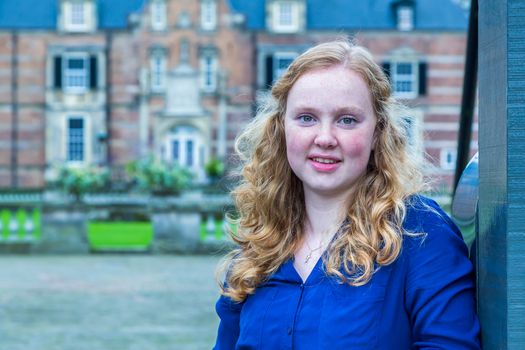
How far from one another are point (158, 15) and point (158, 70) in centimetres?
171

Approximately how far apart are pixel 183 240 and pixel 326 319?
607 inches

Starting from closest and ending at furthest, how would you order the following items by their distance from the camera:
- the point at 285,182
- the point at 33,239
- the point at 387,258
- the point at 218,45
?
the point at 387,258 → the point at 285,182 → the point at 33,239 → the point at 218,45

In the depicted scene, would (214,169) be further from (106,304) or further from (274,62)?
(106,304)

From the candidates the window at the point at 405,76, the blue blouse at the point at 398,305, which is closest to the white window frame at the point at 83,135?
the window at the point at 405,76

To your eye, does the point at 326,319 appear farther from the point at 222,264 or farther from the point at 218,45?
the point at 218,45

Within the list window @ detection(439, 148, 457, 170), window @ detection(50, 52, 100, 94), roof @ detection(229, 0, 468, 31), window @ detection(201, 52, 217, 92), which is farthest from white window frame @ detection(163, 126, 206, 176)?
window @ detection(439, 148, 457, 170)

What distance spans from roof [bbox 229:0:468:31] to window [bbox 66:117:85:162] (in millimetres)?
6037

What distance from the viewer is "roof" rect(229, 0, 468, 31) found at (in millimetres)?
33125

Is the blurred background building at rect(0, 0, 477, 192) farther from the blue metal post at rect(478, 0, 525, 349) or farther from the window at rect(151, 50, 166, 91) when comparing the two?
the blue metal post at rect(478, 0, 525, 349)

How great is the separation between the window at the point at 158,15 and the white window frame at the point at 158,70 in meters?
0.78

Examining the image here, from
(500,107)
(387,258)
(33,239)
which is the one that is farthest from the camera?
(33,239)

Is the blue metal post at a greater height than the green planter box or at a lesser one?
greater

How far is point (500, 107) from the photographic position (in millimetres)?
1209

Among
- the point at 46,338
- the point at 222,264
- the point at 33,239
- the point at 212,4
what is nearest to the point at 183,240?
the point at 33,239
